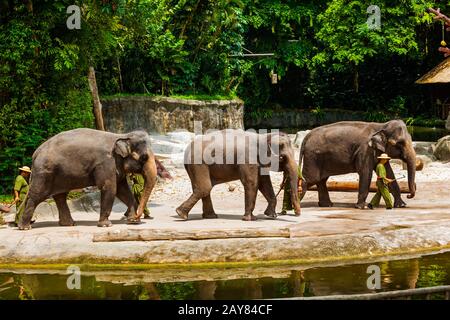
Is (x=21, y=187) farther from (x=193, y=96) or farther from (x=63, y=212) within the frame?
(x=193, y=96)

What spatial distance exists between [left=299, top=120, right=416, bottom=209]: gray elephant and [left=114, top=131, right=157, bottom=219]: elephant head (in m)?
4.64

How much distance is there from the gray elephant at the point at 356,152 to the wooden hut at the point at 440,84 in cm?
1140

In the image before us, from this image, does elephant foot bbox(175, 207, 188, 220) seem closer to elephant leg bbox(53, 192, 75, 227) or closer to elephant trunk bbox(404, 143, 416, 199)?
elephant leg bbox(53, 192, 75, 227)

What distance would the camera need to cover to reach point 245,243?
13.7 meters

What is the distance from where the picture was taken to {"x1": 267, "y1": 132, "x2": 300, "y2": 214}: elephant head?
A: 16.0 meters

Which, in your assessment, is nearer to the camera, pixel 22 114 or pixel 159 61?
pixel 22 114

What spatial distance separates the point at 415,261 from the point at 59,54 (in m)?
11.1

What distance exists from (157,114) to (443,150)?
10069 mm

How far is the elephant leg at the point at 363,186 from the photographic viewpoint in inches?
715

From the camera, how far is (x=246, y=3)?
3919cm

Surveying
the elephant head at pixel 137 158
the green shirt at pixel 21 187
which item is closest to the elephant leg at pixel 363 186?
the elephant head at pixel 137 158

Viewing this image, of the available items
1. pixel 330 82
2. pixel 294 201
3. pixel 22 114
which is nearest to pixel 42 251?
pixel 294 201

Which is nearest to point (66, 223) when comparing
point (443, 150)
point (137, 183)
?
point (137, 183)
